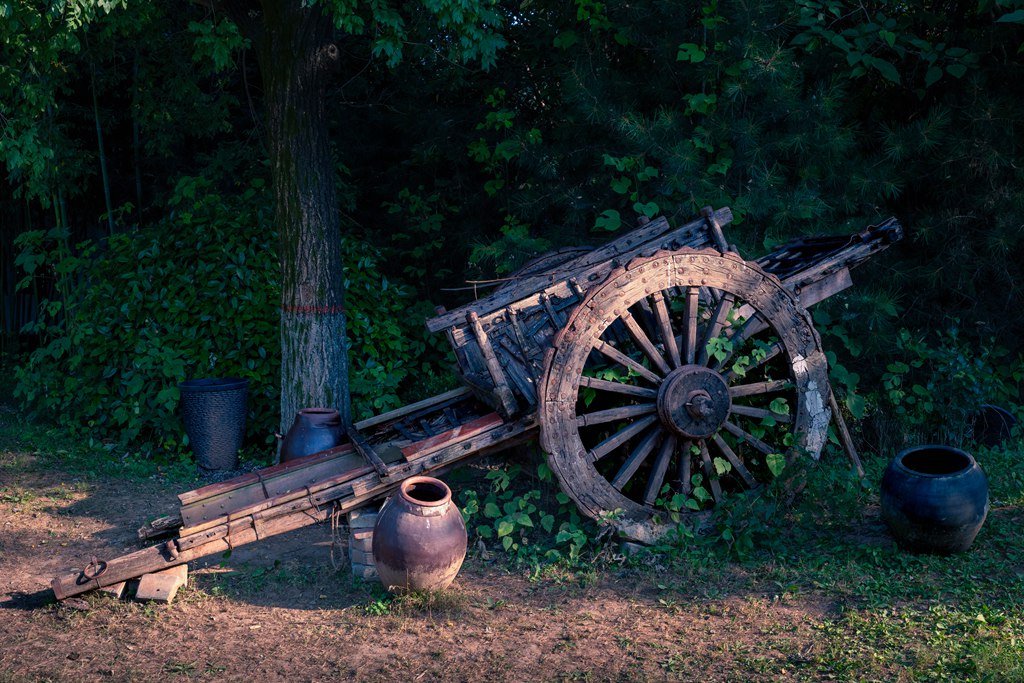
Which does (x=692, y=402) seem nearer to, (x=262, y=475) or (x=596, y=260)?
(x=596, y=260)

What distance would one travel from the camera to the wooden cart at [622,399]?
5012 millimetres

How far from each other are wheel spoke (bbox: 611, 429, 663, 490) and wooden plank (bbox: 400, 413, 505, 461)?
0.73 m

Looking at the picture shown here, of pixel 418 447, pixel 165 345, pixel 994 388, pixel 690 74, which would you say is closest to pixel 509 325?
pixel 418 447

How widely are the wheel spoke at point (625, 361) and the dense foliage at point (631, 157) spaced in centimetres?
178

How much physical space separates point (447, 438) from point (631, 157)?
10.7ft

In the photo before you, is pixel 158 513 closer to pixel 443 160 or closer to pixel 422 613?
pixel 422 613

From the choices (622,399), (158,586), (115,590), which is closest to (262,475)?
(158,586)

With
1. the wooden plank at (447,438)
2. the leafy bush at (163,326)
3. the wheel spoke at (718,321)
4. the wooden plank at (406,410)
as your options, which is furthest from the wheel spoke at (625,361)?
the leafy bush at (163,326)

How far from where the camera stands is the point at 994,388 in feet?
24.6

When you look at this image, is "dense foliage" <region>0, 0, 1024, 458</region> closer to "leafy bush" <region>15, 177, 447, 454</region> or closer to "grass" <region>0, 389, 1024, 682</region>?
"leafy bush" <region>15, 177, 447, 454</region>

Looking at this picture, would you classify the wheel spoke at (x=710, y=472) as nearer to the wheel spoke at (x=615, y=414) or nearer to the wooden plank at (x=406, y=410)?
the wheel spoke at (x=615, y=414)

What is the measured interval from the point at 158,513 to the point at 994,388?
6.46 metres

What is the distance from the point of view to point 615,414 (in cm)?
521

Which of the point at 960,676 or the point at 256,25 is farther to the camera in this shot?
the point at 256,25
